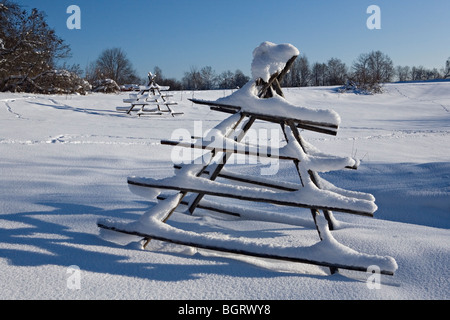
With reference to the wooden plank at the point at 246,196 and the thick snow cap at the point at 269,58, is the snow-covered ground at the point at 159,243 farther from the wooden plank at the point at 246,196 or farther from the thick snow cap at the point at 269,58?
the thick snow cap at the point at 269,58

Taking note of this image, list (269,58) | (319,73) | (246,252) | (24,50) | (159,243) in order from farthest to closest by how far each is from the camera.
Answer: (319,73)
(24,50)
(159,243)
(269,58)
(246,252)

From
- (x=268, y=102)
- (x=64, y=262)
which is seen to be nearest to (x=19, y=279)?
(x=64, y=262)

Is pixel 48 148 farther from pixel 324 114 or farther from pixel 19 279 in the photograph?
pixel 324 114

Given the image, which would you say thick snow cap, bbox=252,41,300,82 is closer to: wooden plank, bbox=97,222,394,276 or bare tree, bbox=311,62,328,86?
wooden plank, bbox=97,222,394,276

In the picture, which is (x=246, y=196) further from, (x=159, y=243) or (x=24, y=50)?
(x=24, y=50)

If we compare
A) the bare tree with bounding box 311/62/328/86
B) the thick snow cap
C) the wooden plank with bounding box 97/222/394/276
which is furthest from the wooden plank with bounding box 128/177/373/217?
the bare tree with bounding box 311/62/328/86

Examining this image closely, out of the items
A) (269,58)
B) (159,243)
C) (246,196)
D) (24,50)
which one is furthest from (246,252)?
(24,50)

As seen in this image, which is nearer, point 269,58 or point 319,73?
point 269,58

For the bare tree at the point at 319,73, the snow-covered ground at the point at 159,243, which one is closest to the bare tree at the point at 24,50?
the snow-covered ground at the point at 159,243

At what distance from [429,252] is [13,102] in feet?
51.0

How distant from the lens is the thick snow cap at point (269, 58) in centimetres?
261

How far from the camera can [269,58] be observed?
8.59 ft
